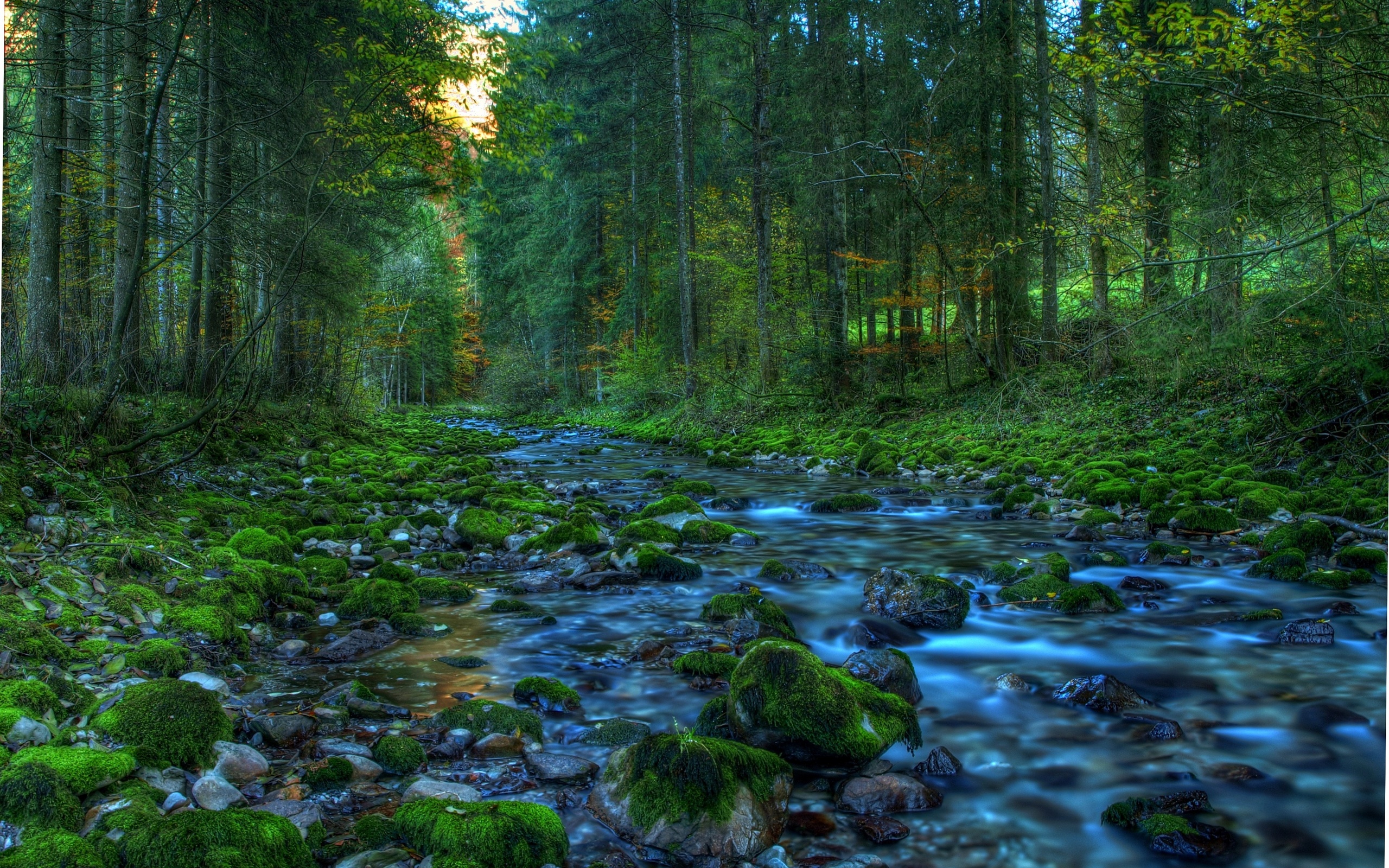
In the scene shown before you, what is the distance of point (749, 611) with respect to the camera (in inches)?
205

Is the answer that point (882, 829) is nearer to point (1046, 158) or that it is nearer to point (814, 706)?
point (814, 706)

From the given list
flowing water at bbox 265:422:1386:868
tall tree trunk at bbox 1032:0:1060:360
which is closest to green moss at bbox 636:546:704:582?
flowing water at bbox 265:422:1386:868

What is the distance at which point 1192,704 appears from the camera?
388 centimetres

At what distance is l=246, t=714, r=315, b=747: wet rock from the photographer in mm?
3213

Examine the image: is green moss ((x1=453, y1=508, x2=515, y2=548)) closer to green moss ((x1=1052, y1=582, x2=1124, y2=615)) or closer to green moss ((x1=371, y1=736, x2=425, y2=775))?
green moss ((x1=371, y1=736, x2=425, y2=775))

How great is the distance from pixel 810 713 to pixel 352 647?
9.15 ft

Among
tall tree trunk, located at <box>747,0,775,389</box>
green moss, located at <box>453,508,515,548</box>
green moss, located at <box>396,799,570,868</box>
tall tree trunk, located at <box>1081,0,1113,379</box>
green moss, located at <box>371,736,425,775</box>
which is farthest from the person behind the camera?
tall tree trunk, located at <box>747,0,775,389</box>

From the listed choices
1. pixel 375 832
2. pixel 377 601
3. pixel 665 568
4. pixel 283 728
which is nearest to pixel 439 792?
pixel 375 832

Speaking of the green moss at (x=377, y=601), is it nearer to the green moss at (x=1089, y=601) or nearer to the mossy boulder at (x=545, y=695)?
the mossy boulder at (x=545, y=695)

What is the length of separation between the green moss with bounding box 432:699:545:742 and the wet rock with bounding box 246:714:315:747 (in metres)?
0.54

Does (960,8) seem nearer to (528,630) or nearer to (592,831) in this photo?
(528,630)

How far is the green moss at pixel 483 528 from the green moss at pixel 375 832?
198 inches

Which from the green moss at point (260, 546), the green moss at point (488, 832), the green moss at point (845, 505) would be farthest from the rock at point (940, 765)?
the green moss at point (845, 505)

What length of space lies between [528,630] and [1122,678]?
11.8 ft
